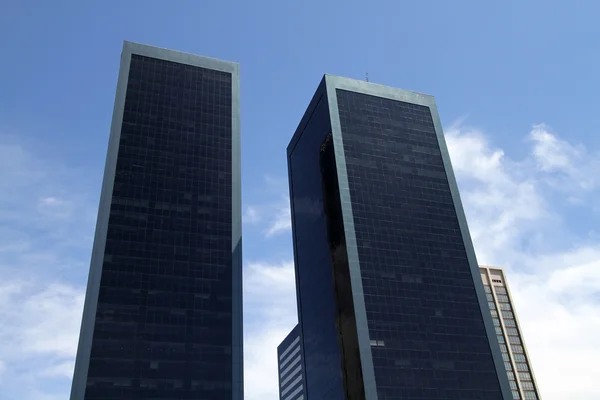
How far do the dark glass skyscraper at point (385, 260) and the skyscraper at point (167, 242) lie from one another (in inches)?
969

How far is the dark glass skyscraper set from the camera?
4825 inches

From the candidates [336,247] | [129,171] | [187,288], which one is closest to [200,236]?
[187,288]

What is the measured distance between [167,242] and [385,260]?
158ft

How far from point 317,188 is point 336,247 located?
2323 cm

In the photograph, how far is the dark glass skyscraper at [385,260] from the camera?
123 metres

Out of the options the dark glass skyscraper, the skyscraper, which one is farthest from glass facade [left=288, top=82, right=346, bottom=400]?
the skyscraper

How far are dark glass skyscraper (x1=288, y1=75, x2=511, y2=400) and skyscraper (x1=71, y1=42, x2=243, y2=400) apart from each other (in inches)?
969

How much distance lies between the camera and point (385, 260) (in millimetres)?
134000

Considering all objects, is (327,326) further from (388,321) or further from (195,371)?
(195,371)

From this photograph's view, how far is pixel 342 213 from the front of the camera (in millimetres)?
137500

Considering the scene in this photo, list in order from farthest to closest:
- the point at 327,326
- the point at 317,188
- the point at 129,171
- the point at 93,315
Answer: the point at 317,188, the point at 327,326, the point at 129,171, the point at 93,315

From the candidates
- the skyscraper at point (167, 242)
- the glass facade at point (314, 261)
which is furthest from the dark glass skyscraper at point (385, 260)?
the skyscraper at point (167, 242)

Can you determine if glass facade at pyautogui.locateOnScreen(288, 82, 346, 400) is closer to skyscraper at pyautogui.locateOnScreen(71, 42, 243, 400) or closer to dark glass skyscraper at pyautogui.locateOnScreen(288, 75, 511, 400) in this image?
dark glass skyscraper at pyautogui.locateOnScreen(288, 75, 511, 400)

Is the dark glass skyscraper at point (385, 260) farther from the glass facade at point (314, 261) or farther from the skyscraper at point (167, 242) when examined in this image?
the skyscraper at point (167, 242)
